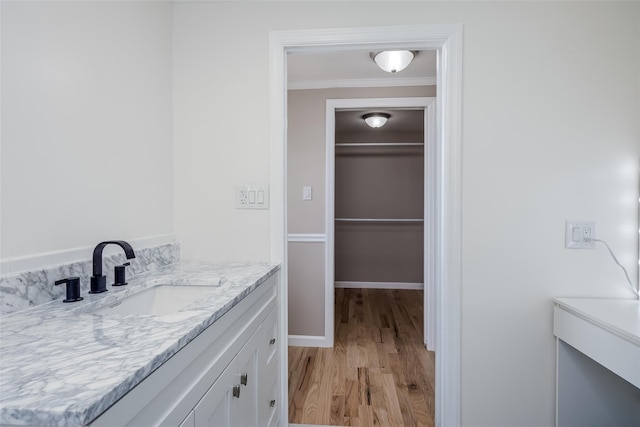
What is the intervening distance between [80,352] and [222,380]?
0.40 meters

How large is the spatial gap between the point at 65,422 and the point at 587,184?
185 centimetres

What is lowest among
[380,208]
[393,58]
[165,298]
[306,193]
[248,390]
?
[248,390]

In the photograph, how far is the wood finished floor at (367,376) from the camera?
1.80 m

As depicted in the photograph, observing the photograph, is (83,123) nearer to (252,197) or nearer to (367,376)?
(252,197)

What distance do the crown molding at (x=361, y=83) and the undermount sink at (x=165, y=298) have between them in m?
1.96

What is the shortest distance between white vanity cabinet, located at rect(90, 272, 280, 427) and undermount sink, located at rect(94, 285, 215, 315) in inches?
8.6

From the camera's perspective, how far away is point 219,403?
2.98 ft

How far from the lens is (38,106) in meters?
0.96

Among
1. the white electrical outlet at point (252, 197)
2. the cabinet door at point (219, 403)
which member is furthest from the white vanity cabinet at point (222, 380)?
the white electrical outlet at point (252, 197)

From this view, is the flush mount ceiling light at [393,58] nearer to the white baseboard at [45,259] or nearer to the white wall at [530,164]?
the white wall at [530,164]

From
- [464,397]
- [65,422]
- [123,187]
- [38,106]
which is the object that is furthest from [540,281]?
[38,106]

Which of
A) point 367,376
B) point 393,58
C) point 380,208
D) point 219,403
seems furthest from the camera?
point 380,208

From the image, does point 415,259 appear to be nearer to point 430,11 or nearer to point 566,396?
point 566,396

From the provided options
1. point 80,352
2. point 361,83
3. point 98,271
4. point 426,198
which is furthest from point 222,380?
point 361,83
